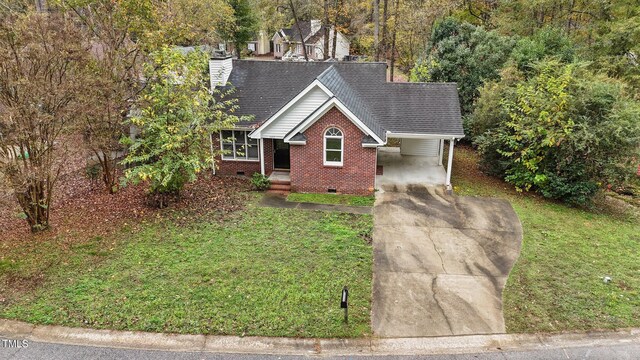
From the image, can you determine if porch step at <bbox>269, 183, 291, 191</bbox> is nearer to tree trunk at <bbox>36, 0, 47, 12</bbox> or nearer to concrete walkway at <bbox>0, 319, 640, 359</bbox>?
concrete walkway at <bbox>0, 319, 640, 359</bbox>

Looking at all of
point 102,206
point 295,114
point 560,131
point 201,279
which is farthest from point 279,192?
point 560,131

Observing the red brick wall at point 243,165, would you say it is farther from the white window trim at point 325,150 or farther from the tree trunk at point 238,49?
the tree trunk at point 238,49

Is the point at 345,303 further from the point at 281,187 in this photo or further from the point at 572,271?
the point at 281,187

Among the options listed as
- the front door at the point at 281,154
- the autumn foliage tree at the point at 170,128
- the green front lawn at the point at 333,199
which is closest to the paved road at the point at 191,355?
the autumn foliage tree at the point at 170,128

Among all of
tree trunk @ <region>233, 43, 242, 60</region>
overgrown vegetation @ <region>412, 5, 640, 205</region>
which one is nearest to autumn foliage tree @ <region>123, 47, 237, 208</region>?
overgrown vegetation @ <region>412, 5, 640, 205</region>

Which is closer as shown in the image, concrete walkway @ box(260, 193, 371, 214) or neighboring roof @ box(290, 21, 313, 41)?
concrete walkway @ box(260, 193, 371, 214)
